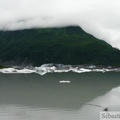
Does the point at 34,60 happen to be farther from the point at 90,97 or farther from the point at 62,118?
the point at 62,118

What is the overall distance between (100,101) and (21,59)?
525ft

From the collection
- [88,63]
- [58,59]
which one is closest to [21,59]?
[58,59]

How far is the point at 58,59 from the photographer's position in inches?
7441

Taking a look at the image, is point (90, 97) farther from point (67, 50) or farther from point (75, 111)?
point (67, 50)

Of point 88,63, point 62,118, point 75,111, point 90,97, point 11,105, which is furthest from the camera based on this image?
point 88,63

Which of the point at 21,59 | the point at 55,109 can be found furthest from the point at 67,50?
the point at 55,109

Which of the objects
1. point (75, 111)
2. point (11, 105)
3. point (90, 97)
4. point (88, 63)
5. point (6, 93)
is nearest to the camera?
point (75, 111)

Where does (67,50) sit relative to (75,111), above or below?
above

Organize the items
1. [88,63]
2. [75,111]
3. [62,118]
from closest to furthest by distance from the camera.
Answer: [62,118] → [75,111] → [88,63]

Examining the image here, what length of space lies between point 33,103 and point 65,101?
352cm

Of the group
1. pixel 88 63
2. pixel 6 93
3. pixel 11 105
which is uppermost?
pixel 88 63

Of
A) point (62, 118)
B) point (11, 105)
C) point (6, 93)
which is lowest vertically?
point (62, 118)

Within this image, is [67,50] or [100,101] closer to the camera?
[100,101]

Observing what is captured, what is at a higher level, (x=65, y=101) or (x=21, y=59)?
(x=21, y=59)
